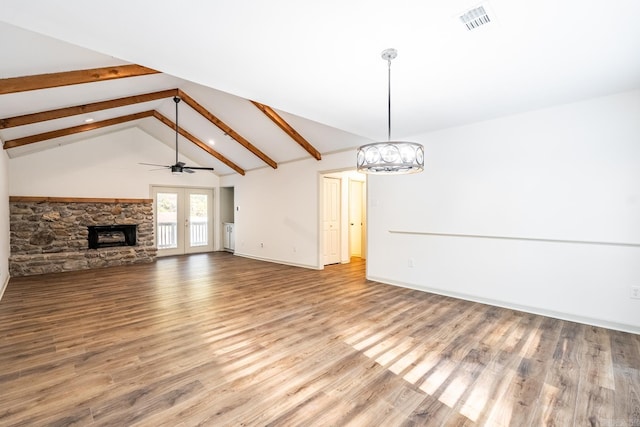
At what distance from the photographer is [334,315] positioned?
12.1ft

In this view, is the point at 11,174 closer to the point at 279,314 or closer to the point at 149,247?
the point at 149,247

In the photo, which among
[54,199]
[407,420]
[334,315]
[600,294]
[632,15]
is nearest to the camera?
[407,420]

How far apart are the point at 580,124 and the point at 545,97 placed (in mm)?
558

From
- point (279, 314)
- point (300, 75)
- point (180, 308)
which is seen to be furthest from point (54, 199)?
point (300, 75)

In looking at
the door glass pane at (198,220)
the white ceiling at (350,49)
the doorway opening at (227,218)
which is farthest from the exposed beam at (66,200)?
the white ceiling at (350,49)

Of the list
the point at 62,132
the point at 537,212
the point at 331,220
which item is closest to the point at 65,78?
the point at 62,132

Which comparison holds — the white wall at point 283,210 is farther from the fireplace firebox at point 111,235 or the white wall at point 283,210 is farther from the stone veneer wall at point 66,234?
the fireplace firebox at point 111,235

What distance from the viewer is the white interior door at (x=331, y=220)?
6945 millimetres

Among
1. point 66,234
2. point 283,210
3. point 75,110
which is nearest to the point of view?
point 75,110

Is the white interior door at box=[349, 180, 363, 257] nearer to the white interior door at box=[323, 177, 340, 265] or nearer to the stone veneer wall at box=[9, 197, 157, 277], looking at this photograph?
the white interior door at box=[323, 177, 340, 265]

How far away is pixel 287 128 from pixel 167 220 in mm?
5191

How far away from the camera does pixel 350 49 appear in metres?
2.41

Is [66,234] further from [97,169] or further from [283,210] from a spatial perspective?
[283,210]

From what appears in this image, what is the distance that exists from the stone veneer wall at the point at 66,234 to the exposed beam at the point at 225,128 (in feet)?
10.8
